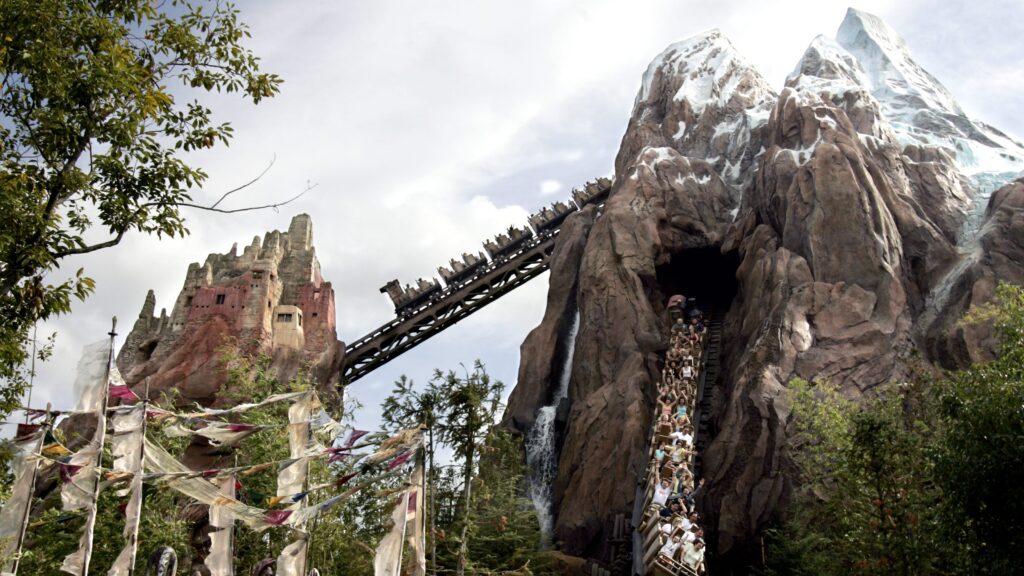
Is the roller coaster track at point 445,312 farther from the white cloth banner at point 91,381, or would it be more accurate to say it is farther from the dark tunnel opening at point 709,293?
the white cloth banner at point 91,381

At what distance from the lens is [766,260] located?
31672mm

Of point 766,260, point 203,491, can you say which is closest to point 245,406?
point 203,491

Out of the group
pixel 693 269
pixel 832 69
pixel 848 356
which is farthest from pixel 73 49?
pixel 832 69

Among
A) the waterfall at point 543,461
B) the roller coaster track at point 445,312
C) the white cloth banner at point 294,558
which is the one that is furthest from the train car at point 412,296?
the white cloth banner at point 294,558

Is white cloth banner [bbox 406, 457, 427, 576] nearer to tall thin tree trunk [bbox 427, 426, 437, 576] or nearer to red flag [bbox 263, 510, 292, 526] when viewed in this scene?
red flag [bbox 263, 510, 292, 526]

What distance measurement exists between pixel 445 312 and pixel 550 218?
6732 mm

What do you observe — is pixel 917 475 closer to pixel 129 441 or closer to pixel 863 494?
pixel 863 494

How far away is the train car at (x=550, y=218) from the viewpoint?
45.9m

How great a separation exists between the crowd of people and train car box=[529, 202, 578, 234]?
12.2 meters

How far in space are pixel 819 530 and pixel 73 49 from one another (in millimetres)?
18339

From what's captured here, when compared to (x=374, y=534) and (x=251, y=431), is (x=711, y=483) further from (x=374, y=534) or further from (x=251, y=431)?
(x=251, y=431)

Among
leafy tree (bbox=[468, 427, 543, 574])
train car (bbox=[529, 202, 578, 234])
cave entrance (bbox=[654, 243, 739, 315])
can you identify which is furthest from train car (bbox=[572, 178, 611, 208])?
leafy tree (bbox=[468, 427, 543, 574])

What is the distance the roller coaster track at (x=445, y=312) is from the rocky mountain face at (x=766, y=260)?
4123 mm

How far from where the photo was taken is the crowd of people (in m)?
20.9
